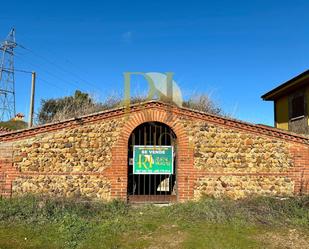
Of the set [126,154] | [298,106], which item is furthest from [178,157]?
[298,106]

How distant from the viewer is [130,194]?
11625 mm

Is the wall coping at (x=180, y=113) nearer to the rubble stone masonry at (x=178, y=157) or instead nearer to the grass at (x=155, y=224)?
the rubble stone masonry at (x=178, y=157)

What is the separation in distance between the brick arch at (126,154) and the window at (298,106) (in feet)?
23.8

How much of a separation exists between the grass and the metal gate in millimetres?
909

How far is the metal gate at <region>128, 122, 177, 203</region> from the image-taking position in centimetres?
1138

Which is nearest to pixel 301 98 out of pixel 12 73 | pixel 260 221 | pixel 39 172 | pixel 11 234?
pixel 260 221

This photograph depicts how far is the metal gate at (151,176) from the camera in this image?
448 inches

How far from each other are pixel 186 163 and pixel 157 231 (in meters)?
3.38

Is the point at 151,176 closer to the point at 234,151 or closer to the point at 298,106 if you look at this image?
the point at 234,151

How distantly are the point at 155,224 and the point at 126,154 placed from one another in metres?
2.99

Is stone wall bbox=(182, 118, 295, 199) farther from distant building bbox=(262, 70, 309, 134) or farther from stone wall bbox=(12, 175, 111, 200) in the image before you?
distant building bbox=(262, 70, 309, 134)

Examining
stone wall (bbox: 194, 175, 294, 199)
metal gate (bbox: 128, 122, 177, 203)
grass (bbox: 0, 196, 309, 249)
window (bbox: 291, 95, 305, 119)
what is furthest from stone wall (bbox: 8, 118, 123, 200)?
window (bbox: 291, 95, 305, 119)

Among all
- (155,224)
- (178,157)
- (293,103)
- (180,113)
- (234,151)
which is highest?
(293,103)

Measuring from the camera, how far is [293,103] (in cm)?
1659
